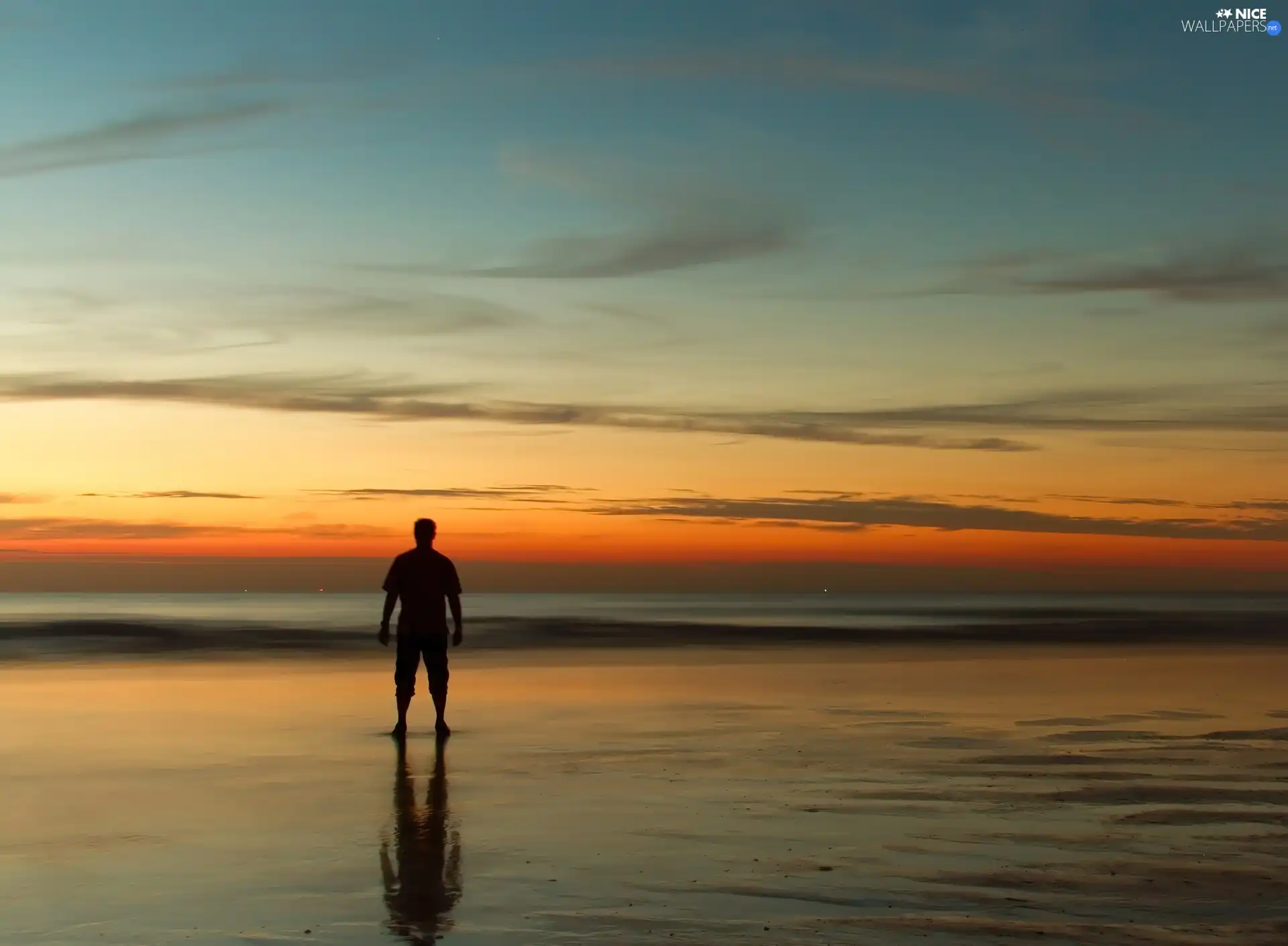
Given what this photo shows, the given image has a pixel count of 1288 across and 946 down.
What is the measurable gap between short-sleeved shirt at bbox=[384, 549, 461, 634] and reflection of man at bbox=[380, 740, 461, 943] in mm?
4661

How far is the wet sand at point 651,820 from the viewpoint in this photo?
7211mm

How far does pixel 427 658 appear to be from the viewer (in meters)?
16.2

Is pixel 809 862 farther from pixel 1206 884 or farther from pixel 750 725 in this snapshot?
pixel 750 725

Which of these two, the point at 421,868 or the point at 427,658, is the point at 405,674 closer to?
the point at 427,658

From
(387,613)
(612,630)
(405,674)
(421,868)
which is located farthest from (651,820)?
(612,630)

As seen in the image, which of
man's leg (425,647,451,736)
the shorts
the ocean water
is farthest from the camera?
the ocean water

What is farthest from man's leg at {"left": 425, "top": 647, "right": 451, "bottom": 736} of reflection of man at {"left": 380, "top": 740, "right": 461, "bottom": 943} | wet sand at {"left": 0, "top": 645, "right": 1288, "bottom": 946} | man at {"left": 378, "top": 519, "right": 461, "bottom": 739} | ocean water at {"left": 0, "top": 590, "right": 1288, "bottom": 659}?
ocean water at {"left": 0, "top": 590, "right": 1288, "bottom": 659}

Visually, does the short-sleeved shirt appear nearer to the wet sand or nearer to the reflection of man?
the wet sand

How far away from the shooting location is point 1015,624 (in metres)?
55.2

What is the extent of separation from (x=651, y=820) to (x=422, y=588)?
6.80 metres

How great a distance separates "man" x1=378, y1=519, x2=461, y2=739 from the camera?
52.6 ft

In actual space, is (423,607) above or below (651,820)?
above

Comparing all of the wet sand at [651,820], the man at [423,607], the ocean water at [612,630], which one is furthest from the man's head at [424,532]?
the ocean water at [612,630]

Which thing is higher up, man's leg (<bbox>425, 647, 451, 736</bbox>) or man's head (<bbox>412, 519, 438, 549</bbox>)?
man's head (<bbox>412, 519, 438, 549</bbox>)
